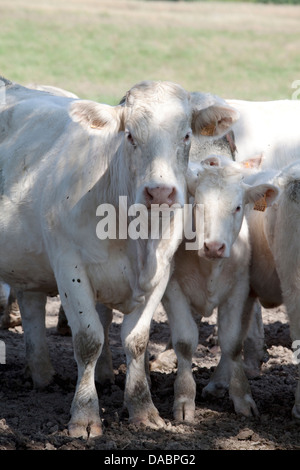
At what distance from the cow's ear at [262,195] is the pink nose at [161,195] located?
2.97 feet

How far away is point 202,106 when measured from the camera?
17.4ft

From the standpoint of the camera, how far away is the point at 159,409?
19.0 feet

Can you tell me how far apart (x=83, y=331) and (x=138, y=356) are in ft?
1.43

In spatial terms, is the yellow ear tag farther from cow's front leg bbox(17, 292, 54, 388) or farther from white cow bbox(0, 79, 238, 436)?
cow's front leg bbox(17, 292, 54, 388)

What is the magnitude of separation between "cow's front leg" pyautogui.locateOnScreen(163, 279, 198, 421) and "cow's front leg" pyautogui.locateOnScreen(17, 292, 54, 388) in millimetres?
1243

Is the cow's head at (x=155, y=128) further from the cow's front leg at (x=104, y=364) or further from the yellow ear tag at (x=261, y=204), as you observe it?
the cow's front leg at (x=104, y=364)

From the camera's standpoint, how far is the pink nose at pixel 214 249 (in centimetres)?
514

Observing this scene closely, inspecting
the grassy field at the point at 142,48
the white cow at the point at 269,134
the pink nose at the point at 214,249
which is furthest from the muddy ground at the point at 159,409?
the grassy field at the point at 142,48

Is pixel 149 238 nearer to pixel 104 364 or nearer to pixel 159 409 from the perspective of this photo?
pixel 159 409

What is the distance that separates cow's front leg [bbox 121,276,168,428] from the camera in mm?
5460

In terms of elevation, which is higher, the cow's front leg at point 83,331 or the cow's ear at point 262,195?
the cow's ear at point 262,195

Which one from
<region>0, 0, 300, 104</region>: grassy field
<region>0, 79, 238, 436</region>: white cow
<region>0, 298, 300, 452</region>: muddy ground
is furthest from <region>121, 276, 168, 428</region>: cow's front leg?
<region>0, 0, 300, 104</region>: grassy field

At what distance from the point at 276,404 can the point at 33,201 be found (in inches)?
87.6
